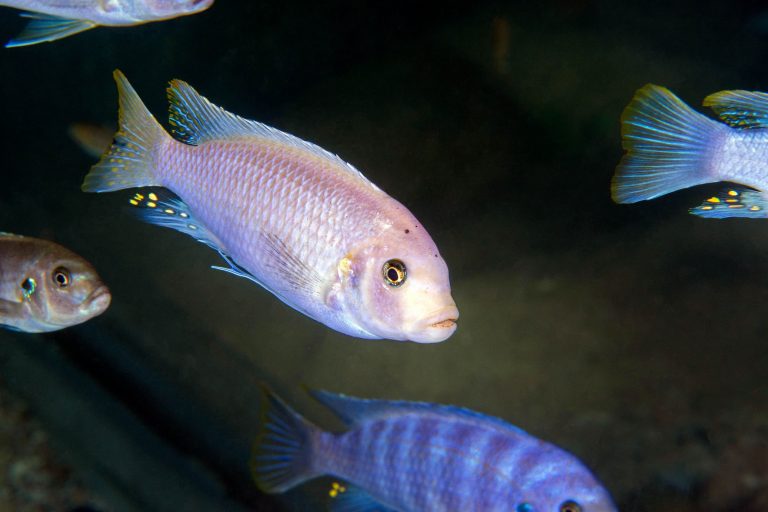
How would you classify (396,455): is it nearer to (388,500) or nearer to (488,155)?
(388,500)

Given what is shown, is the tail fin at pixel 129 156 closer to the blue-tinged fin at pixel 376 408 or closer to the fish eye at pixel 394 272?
the fish eye at pixel 394 272

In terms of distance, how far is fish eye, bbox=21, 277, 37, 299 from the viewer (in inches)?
61.9

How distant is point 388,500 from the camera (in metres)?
1.59

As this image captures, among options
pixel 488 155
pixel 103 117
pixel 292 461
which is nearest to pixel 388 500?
pixel 292 461

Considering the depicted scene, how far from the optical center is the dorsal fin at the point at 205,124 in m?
1.19

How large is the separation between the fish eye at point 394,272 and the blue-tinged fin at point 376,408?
0.65m

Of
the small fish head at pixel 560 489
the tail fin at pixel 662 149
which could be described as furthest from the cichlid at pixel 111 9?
the small fish head at pixel 560 489

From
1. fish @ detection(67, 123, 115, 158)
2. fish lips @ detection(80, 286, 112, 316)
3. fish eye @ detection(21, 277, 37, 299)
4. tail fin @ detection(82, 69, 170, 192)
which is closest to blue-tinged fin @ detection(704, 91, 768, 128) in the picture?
tail fin @ detection(82, 69, 170, 192)

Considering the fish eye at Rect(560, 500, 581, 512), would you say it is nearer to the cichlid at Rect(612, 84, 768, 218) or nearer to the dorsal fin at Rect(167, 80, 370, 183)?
the cichlid at Rect(612, 84, 768, 218)

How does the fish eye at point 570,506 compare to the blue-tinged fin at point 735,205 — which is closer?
the blue-tinged fin at point 735,205

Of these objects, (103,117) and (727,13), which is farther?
(727,13)

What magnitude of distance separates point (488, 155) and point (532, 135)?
1.07 ft

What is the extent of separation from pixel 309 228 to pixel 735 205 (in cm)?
101

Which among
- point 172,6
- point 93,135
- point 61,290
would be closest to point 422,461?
point 61,290
